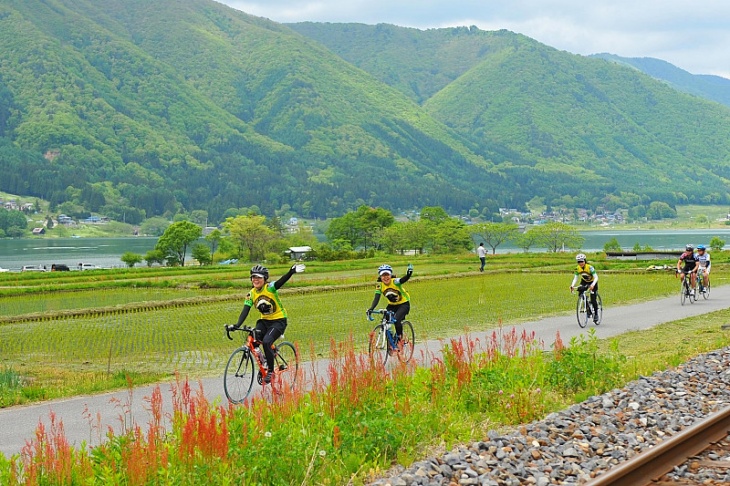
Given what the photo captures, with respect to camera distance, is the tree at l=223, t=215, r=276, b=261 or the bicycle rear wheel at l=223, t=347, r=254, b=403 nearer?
the bicycle rear wheel at l=223, t=347, r=254, b=403

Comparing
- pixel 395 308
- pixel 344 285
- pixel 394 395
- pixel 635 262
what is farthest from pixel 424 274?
pixel 394 395

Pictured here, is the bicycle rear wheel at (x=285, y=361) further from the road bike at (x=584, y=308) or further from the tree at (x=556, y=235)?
the tree at (x=556, y=235)

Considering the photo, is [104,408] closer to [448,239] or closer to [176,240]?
[176,240]

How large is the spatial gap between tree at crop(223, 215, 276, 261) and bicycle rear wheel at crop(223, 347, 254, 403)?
108 meters

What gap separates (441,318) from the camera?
25.2m

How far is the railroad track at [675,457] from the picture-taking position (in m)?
7.45

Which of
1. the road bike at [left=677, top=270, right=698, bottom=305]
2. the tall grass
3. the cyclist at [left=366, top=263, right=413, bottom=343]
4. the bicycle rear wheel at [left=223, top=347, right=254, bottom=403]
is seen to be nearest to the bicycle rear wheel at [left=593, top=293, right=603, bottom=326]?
the road bike at [left=677, top=270, right=698, bottom=305]

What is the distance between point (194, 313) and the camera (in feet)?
104

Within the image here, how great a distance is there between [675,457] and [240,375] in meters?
6.75

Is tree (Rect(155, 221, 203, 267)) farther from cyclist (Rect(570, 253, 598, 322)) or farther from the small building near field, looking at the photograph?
cyclist (Rect(570, 253, 598, 322))

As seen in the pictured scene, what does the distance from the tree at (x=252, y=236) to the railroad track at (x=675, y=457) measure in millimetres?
112095

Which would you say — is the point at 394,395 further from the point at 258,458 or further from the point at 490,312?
the point at 490,312

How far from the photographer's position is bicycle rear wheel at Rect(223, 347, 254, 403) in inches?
498

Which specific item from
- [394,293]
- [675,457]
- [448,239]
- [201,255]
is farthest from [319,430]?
[448,239]
